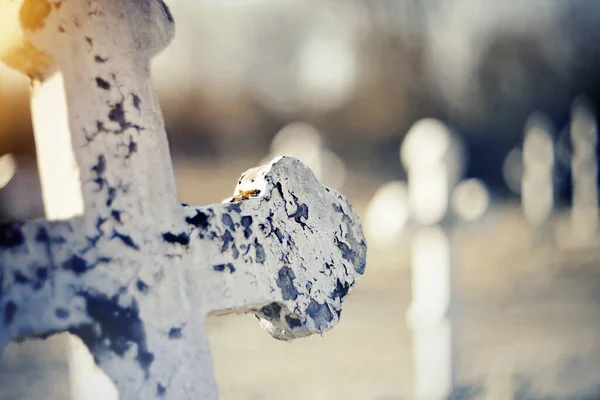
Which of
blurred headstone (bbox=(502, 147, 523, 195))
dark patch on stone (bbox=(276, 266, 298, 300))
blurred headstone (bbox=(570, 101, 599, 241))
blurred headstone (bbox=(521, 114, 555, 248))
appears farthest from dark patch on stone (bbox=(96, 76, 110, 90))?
blurred headstone (bbox=(502, 147, 523, 195))

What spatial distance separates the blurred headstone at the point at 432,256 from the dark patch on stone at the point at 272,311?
8.52 feet

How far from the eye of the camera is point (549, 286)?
793cm

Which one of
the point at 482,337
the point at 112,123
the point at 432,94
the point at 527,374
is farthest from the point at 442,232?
the point at 432,94

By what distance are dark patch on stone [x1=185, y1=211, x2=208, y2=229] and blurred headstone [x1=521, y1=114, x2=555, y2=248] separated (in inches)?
328

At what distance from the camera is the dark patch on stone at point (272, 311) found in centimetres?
119

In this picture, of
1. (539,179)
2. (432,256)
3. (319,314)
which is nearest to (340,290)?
(319,314)

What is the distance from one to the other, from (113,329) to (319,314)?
0.42 metres

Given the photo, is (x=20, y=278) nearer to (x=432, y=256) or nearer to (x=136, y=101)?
(x=136, y=101)

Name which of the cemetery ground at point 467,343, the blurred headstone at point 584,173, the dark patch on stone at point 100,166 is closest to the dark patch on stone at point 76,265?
the dark patch on stone at point 100,166

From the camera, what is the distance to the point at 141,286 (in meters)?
1.01

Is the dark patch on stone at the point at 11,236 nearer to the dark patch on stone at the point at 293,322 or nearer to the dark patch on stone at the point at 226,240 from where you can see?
the dark patch on stone at the point at 226,240

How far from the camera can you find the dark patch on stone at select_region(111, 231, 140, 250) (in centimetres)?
100

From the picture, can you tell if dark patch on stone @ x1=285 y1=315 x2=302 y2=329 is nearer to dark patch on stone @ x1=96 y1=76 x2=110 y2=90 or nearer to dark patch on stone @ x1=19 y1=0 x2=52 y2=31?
dark patch on stone @ x1=96 y1=76 x2=110 y2=90

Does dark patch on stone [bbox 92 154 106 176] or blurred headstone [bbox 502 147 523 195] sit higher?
blurred headstone [bbox 502 147 523 195]
